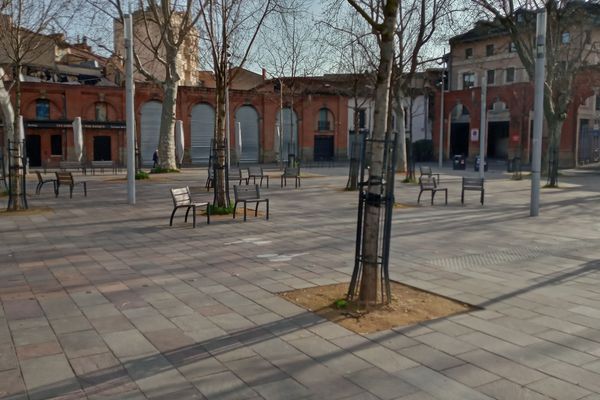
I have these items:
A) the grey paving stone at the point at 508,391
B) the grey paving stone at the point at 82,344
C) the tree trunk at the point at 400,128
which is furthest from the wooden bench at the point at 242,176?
the grey paving stone at the point at 508,391

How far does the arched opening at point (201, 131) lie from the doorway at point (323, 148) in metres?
11.1

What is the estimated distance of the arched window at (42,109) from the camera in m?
45.9

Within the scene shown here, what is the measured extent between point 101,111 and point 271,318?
1816 inches

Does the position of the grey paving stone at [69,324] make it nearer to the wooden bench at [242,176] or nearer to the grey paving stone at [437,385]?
the grey paving stone at [437,385]

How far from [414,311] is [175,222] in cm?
824

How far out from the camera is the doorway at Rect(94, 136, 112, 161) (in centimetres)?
4812

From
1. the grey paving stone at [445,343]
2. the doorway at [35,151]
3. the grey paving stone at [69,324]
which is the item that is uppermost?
the doorway at [35,151]

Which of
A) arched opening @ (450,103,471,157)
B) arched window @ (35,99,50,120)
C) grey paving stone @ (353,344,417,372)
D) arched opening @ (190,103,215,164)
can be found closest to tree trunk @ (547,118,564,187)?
grey paving stone @ (353,344,417,372)

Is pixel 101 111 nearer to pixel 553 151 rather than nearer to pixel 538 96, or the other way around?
pixel 553 151

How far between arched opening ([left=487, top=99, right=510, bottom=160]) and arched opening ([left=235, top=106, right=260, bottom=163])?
2177 centimetres

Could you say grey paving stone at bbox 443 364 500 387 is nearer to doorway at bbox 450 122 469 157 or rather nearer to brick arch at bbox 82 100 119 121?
brick arch at bbox 82 100 119 121

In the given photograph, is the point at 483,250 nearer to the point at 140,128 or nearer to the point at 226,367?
the point at 226,367

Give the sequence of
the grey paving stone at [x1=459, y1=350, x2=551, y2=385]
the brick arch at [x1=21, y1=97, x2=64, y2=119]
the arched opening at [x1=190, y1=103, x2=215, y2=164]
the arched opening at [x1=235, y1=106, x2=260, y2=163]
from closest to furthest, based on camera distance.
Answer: the grey paving stone at [x1=459, y1=350, x2=551, y2=385]
the brick arch at [x1=21, y1=97, x2=64, y2=119]
the arched opening at [x1=190, y1=103, x2=215, y2=164]
the arched opening at [x1=235, y1=106, x2=260, y2=163]

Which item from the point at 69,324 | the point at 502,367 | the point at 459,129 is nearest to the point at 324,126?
the point at 459,129
